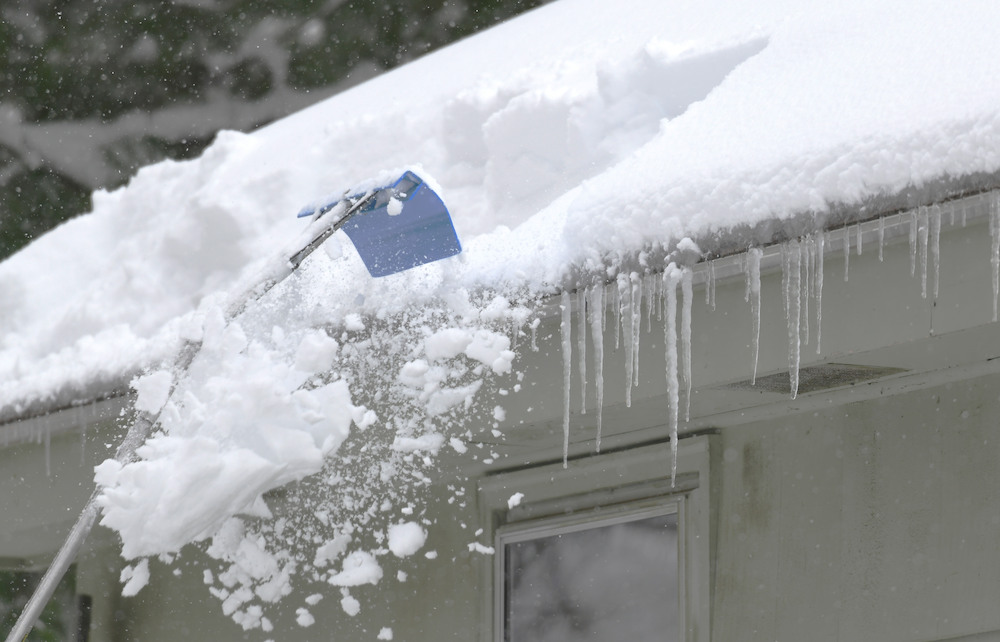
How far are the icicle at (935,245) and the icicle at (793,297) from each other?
278 millimetres

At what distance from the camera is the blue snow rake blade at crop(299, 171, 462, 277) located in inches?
111

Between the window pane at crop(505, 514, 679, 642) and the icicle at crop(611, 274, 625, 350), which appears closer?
the icicle at crop(611, 274, 625, 350)

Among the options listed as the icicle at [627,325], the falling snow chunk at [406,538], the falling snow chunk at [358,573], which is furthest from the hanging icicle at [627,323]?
the falling snow chunk at [358,573]

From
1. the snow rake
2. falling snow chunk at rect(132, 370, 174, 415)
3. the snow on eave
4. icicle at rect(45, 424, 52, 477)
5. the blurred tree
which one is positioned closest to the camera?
the snow on eave

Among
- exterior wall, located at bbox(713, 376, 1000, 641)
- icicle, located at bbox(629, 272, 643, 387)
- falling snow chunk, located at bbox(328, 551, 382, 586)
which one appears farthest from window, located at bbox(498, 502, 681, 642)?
icicle, located at bbox(629, 272, 643, 387)

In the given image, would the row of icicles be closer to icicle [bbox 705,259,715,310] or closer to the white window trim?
icicle [bbox 705,259,715,310]

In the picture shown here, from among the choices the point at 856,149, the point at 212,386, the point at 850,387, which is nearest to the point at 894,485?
the point at 850,387

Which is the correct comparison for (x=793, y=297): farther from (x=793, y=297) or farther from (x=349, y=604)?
(x=349, y=604)

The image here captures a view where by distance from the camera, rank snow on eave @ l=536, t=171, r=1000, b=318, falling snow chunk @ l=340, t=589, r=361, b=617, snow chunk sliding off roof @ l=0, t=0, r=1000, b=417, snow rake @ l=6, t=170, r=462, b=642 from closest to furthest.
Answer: snow on eave @ l=536, t=171, r=1000, b=318 → snow chunk sliding off roof @ l=0, t=0, r=1000, b=417 → snow rake @ l=6, t=170, r=462, b=642 → falling snow chunk @ l=340, t=589, r=361, b=617

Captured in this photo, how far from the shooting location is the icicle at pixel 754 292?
2457 millimetres

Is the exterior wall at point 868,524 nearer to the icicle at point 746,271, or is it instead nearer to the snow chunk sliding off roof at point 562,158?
the icicle at point 746,271

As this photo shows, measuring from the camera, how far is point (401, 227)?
2926mm

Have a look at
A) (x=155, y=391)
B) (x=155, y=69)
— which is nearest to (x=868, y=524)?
(x=155, y=391)

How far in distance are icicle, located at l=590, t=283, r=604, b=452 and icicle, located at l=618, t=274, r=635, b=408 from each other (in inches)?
2.2
